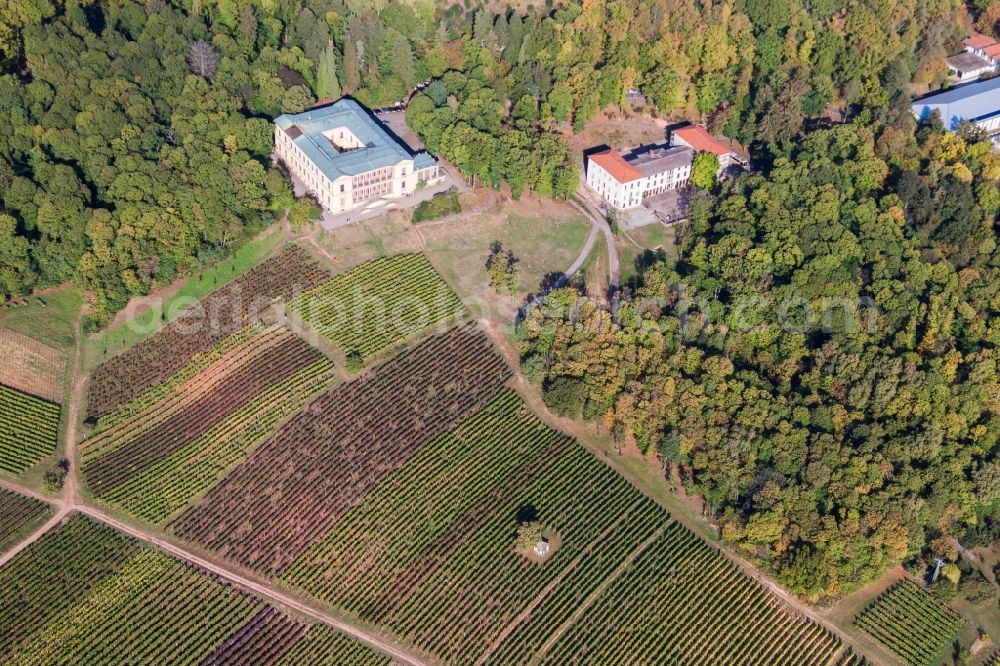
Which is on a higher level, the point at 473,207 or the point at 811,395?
the point at 473,207

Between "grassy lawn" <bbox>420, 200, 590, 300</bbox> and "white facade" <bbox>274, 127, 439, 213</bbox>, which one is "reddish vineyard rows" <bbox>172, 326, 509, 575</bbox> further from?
"white facade" <bbox>274, 127, 439, 213</bbox>

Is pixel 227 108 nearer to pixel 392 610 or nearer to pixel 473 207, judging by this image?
pixel 473 207

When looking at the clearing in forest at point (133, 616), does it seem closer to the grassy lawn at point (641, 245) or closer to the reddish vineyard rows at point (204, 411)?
the reddish vineyard rows at point (204, 411)

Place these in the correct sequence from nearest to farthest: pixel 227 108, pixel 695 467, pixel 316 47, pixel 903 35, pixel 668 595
A: pixel 668 595, pixel 695 467, pixel 227 108, pixel 316 47, pixel 903 35

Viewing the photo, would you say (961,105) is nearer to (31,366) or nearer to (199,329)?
(199,329)

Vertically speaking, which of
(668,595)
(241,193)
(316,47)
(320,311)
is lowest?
(668,595)

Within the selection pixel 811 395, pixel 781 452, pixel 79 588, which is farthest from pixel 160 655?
pixel 811 395

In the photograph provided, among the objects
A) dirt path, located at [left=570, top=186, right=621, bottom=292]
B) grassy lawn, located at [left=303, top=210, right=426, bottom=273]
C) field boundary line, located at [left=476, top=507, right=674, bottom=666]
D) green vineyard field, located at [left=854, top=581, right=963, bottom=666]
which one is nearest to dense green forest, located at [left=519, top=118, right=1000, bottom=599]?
green vineyard field, located at [left=854, top=581, right=963, bottom=666]
